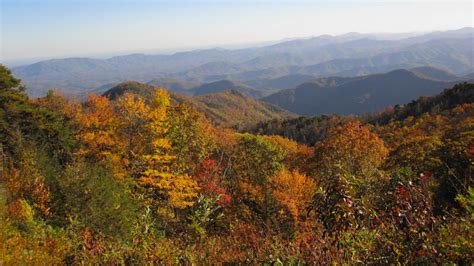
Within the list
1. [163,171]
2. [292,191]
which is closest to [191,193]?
[163,171]

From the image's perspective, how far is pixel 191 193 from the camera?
2325 centimetres

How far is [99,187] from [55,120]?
1876 cm

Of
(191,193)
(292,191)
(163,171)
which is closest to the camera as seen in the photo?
(191,193)

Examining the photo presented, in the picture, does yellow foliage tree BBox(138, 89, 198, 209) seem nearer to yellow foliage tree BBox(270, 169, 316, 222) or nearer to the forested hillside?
the forested hillside

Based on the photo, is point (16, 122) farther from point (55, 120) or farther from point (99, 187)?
point (99, 187)

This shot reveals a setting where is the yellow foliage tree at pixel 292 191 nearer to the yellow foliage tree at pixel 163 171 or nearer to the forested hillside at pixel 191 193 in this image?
the forested hillside at pixel 191 193

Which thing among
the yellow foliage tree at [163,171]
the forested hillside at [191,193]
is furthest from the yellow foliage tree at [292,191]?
the yellow foliage tree at [163,171]

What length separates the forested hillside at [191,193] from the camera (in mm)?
5047

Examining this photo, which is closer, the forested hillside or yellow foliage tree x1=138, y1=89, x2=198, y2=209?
the forested hillside

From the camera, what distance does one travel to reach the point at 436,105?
116938 millimetres

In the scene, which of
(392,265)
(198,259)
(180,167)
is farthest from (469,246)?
(180,167)

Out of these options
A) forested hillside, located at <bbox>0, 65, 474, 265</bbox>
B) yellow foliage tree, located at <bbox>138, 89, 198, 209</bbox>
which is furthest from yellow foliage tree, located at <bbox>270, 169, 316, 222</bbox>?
yellow foliage tree, located at <bbox>138, 89, 198, 209</bbox>

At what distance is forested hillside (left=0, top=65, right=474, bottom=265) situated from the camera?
16.6ft

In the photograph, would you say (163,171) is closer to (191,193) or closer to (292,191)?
(191,193)
